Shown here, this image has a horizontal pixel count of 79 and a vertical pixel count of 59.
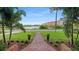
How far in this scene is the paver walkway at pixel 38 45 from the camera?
2799mm

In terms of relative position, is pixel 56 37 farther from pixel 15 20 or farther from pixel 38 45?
pixel 15 20

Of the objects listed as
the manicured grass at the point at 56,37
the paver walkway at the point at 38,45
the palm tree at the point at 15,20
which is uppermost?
the palm tree at the point at 15,20

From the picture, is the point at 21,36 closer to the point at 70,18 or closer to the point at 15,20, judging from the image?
the point at 15,20

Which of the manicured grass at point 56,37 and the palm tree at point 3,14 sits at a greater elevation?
the palm tree at point 3,14

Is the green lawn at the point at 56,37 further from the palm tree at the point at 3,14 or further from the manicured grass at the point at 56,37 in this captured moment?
the palm tree at the point at 3,14

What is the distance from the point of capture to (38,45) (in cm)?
280

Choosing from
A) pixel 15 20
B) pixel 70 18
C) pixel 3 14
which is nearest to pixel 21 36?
pixel 15 20

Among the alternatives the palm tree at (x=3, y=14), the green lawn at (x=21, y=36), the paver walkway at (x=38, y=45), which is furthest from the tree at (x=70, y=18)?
the palm tree at (x=3, y=14)

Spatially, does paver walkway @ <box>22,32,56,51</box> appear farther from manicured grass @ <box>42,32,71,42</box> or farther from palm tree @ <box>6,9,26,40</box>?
palm tree @ <box>6,9,26,40</box>

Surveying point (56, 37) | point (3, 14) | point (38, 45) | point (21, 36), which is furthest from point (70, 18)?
point (3, 14)

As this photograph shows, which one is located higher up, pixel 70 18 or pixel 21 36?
pixel 70 18
